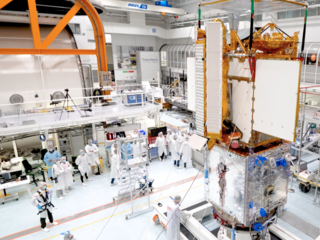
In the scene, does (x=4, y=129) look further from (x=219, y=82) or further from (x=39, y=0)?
(x=219, y=82)

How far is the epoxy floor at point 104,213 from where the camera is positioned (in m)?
6.55

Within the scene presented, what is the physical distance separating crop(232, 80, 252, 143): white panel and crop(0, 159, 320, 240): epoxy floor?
266 cm

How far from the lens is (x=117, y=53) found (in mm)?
21328

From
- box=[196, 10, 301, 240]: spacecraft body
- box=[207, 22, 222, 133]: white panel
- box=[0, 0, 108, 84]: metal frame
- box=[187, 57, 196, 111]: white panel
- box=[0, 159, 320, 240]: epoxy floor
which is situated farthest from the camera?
box=[0, 0, 108, 84]: metal frame

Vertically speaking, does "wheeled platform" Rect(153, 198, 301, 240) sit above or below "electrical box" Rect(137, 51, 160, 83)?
below

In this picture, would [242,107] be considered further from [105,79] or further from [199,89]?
[105,79]

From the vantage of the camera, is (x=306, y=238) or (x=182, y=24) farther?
(x=182, y=24)

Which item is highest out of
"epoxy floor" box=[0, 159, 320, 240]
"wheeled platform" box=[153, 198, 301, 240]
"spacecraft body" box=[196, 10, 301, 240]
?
"spacecraft body" box=[196, 10, 301, 240]

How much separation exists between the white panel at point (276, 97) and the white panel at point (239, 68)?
0.60ft

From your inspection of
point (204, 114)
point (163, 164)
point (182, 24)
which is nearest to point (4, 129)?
point (163, 164)

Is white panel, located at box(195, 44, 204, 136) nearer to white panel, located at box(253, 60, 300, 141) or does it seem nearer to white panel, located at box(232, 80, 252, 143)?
white panel, located at box(232, 80, 252, 143)

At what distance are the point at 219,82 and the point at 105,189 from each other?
21.8 ft

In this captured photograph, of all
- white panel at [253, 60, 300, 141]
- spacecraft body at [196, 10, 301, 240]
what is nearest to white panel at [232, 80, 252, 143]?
spacecraft body at [196, 10, 301, 240]

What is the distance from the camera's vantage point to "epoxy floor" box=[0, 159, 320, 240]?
6551mm
